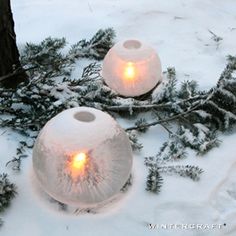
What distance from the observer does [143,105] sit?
107 inches

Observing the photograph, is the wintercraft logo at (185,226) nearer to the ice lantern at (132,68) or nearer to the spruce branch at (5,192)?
the spruce branch at (5,192)

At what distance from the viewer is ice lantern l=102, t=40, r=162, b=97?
9.00 ft

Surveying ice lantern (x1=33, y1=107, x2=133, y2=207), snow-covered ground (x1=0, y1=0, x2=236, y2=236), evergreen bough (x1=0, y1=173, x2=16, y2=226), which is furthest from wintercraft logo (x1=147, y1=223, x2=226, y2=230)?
evergreen bough (x1=0, y1=173, x2=16, y2=226)

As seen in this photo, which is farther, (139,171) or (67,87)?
(67,87)

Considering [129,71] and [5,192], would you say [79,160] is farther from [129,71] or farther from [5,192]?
[129,71]

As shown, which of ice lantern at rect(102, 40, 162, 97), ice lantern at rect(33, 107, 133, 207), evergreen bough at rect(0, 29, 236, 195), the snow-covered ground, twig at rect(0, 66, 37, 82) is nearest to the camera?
ice lantern at rect(33, 107, 133, 207)

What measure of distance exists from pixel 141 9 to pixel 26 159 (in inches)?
73.7

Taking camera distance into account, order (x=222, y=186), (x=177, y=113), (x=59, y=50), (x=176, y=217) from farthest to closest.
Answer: (x=59, y=50)
(x=177, y=113)
(x=222, y=186)
(x=176, y=217)

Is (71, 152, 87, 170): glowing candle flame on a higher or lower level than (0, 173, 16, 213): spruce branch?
higher

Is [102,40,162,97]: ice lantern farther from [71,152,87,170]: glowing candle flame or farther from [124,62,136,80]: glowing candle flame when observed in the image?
[71,152,87,170]: glowing candle flame

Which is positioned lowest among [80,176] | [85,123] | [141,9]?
[141,9]

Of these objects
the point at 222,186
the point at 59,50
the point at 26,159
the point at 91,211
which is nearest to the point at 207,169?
the point at 222,186

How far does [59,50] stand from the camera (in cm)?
Result: 321

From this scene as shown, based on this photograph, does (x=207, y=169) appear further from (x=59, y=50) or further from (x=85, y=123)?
(x=59, y=50)
